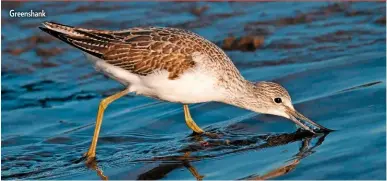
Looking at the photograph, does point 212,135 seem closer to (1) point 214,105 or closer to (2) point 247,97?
(2) point 247,97

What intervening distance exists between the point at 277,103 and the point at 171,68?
1384 mm

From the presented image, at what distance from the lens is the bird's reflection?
888cm

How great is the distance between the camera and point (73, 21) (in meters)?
16.2

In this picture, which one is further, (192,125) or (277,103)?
(192,125)

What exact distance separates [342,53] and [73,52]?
4632 mm

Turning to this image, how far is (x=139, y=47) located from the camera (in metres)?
10.2

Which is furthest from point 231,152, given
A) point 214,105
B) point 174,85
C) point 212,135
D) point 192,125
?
point 214,105

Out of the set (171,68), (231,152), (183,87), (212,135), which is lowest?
(231,152)

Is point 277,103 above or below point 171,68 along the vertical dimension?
below

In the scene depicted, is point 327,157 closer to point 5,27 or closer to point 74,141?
point 74,141

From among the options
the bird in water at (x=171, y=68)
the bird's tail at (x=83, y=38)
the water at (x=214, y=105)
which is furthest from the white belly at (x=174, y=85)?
the water at (x=214, y=105)

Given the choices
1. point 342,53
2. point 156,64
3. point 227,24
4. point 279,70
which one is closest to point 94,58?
point 156,64

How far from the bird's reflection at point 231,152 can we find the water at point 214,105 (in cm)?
1

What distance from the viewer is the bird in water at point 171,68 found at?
1002 centimetres
